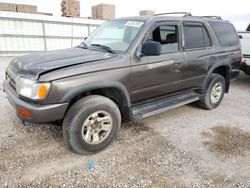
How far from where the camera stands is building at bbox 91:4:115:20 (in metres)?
16.4

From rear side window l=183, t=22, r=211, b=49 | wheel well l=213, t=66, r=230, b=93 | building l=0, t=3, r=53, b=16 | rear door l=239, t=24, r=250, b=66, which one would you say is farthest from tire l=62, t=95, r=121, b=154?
building l=0, t=3, r=53, b=16

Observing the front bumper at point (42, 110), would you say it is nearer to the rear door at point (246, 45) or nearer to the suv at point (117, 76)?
the suv at point (117, 76)

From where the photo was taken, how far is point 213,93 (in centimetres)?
454

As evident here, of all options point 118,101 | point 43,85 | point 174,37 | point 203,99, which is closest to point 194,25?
point 174,37

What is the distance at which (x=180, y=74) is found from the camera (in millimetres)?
3633

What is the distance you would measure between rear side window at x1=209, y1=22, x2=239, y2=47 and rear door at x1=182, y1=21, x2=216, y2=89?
1.14 feet

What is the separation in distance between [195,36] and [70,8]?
46.9 feet

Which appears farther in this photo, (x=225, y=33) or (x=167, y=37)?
(x=225, y=33)

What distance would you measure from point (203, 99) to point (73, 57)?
289 cm

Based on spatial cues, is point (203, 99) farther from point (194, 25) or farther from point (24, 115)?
point (24, 115)

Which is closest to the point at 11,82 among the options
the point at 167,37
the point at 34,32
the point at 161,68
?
the point at 161,68

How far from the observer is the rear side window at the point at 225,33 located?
4293mm

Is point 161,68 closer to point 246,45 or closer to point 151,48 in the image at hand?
point 151,48

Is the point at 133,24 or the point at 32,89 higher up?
the point at 133,24
